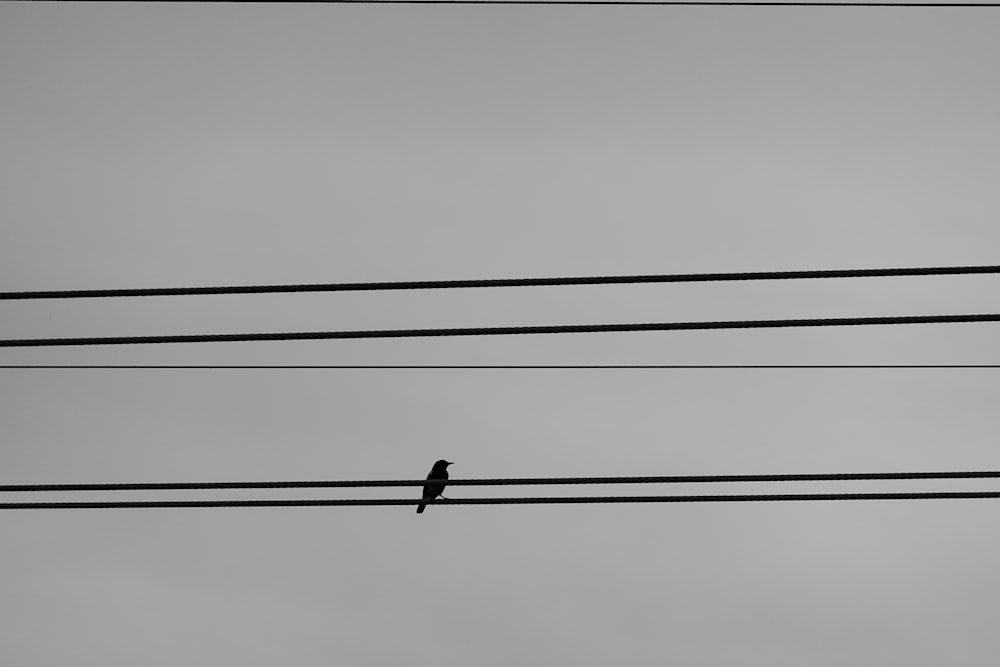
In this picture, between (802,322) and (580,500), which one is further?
(580,500)

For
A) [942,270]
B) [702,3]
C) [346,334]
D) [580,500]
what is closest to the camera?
[942,270]

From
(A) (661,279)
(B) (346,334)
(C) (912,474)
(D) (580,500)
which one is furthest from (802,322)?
(B) (346,334)

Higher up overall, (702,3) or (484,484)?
(702,3)

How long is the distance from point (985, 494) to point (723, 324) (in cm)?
189

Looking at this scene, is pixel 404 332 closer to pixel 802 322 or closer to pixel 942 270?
pixel 802 322

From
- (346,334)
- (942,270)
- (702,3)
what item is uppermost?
(702,3)

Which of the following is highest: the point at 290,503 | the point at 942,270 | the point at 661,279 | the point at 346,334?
the point at 942,270

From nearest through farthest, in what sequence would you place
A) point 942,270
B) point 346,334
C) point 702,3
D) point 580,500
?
1. point 942,270
2. point 346,334
3. point 580,500
4. point 702,3

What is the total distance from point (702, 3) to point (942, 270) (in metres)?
3.41

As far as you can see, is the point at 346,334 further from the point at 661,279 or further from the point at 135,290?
the point at 661,279

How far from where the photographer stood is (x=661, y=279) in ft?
23.0


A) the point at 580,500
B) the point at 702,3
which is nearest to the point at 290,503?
the point at 580,500

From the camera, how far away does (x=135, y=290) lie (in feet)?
23.9

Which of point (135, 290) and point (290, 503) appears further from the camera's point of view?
point (290, 503)
